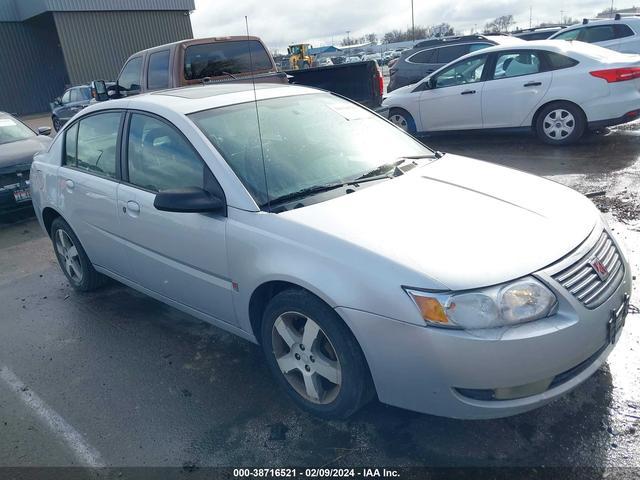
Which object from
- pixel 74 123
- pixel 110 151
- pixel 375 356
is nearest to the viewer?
pixel 375 356

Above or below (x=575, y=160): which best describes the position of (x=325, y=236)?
above

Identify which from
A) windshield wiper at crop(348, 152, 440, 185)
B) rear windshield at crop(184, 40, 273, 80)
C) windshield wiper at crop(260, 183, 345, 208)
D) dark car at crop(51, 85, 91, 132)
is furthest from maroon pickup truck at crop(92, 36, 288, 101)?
dark car at crop(51, 85, 91, 132)

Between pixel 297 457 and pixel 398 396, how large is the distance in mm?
611

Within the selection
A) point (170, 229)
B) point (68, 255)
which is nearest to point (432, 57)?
point (68, 255)

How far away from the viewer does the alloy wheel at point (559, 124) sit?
7.60 metres

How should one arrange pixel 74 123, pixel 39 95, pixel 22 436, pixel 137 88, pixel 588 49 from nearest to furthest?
1. pixel 22 436
2. pixel 74 123
3. pixel 588 49
4. pixel 137 88
5. pixel 39 95

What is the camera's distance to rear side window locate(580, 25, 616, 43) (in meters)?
11.0

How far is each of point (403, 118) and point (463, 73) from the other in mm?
1311

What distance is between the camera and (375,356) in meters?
2.33

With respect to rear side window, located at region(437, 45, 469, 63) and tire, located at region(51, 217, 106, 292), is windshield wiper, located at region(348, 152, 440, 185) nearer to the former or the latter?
tire, located at region(51, 217, 106, 292)

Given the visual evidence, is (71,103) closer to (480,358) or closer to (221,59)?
(221,59)

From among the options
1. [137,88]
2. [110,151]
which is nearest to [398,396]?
[110,151]

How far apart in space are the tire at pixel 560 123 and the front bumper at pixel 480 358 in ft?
19.7

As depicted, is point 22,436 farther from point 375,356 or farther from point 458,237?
point 458,237
